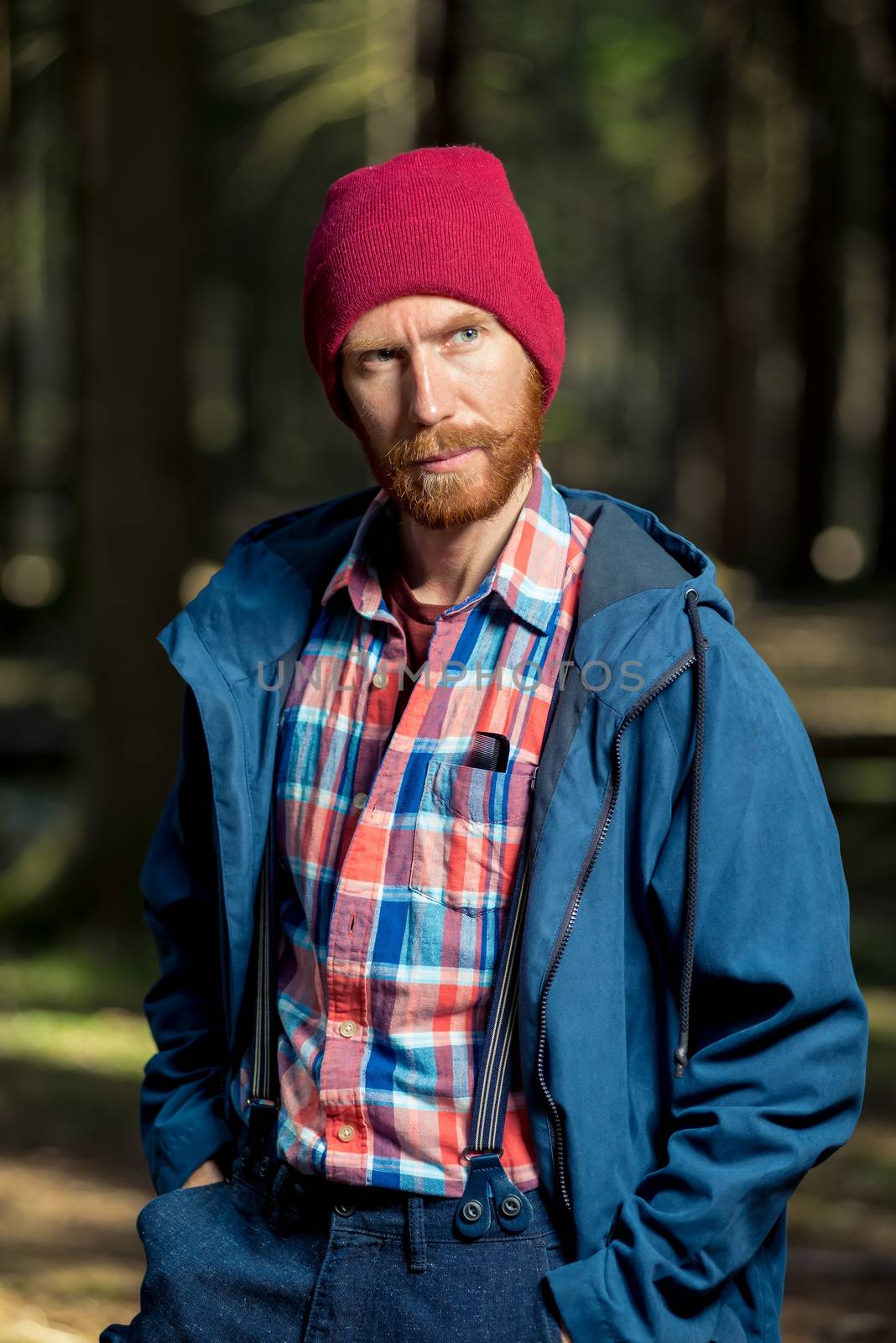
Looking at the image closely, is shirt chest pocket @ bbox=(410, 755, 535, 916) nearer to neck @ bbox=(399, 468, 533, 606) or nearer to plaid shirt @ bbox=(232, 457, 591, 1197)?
plaid shirt @ bbox=(232, 457, 591, 1197)

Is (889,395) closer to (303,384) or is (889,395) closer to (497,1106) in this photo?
(497,1106)

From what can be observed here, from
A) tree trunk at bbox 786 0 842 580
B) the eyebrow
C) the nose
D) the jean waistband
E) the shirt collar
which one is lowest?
the jean waistband

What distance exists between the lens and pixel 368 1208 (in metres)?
2.21

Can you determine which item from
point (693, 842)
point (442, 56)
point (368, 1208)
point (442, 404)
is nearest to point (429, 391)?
point (442, 404)

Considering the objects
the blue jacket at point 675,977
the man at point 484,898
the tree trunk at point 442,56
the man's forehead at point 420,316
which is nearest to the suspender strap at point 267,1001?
the man at point 484,898

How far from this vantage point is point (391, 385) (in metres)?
2.44

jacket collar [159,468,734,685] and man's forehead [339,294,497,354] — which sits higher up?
man's forehead [339,294,497,354]

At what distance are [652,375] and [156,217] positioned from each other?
146 ft

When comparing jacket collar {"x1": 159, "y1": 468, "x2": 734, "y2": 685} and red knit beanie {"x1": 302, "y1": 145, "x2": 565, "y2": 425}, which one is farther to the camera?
red knit beanie {"x1": 302, "y1": 145, "x2": 565, "y2": 425}

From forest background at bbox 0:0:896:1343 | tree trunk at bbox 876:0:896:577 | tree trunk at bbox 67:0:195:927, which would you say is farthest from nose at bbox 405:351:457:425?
tree trunk at bbox 876:0:896:577

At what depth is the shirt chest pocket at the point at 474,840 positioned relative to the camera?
2.22 metres

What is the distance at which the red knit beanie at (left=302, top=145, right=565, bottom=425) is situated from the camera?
237 centimetres

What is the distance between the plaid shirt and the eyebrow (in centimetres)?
27

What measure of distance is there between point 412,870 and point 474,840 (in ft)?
0.34
